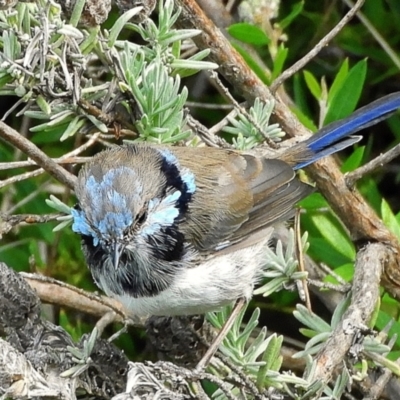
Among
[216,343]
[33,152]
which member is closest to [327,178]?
[216,343]

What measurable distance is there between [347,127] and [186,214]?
0.71 m

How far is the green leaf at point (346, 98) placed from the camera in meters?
3.18

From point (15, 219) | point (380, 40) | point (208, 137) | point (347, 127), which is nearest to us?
point (15, 219)

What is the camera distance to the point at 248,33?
9.61 feet

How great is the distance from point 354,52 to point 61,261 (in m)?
1.61

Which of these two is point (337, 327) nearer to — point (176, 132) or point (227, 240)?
point (227, 240)

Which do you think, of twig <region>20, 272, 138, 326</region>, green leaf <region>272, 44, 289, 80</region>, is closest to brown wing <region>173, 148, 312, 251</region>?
green leaf <region>272, 44, 289, 80</region>

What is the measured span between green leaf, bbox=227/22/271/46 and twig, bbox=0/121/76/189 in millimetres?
844

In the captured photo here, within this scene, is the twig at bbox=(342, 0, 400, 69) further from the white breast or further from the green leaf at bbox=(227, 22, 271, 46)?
the white breast

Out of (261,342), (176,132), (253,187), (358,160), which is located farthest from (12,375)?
(358,160)

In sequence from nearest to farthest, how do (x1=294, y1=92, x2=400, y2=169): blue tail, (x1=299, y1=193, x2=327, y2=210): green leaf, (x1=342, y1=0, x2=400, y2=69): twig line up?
1. (x1=294, y1=92, x2=400, y2=169): blue tail
2. (x1=299, y1=193, x2=327, y2=210): green leaf
3. (x1=342, y1=0, x2=400, y2=69): twig

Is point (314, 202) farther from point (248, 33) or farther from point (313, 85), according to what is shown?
point (248, 33)

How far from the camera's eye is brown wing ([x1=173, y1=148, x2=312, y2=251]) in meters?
2.65

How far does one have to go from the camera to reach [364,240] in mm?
2750
